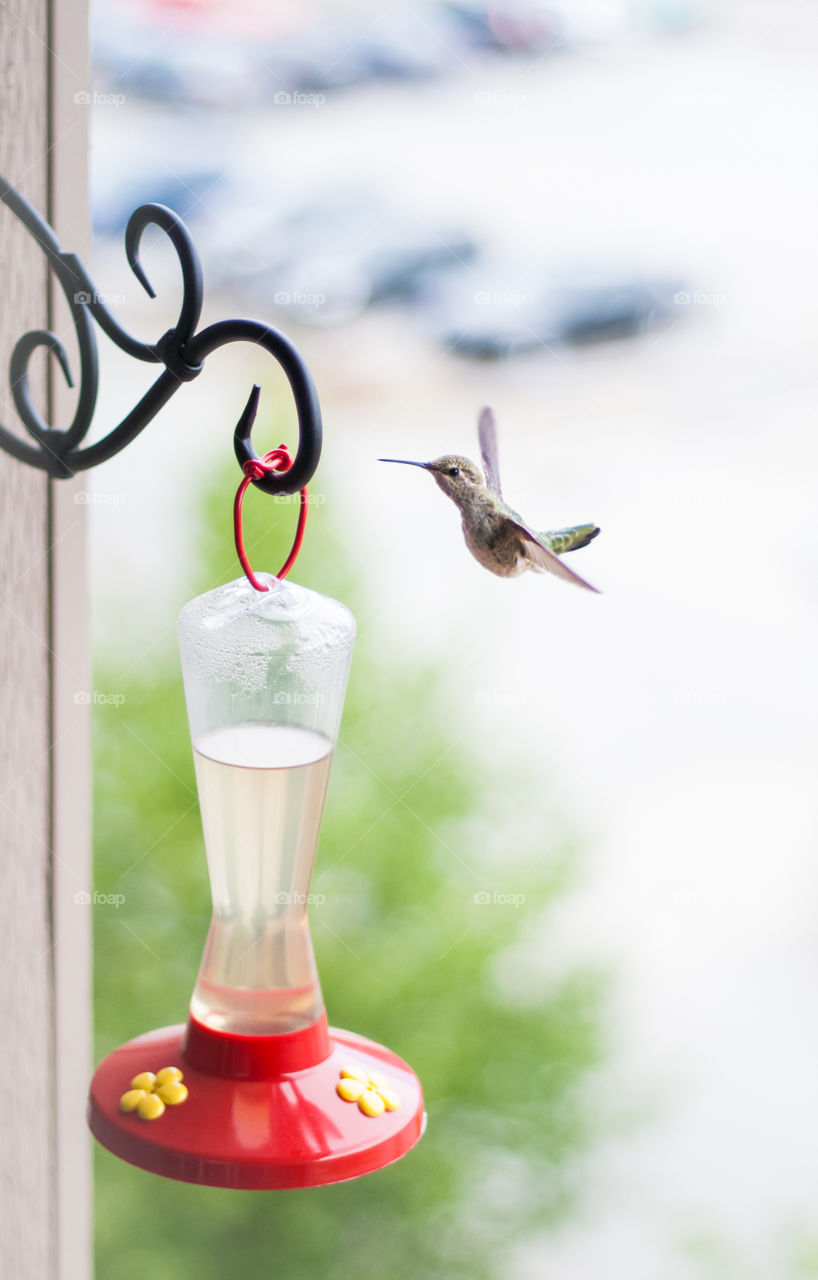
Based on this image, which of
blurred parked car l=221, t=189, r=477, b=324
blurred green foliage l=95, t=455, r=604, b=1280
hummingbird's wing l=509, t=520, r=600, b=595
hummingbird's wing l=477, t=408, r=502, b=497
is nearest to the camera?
hummingbird's wing l=509, t=520, r=600, b=595

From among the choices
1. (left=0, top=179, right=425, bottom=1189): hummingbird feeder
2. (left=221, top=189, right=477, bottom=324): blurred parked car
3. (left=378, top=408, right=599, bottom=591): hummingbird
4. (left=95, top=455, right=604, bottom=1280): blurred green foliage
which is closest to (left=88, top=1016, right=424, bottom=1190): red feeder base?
(left=0, top=179, right=425, bottom=1189): hummingbird feeder

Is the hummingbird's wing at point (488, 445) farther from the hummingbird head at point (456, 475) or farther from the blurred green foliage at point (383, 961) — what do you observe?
the blurred green foliage at point (383, 961)

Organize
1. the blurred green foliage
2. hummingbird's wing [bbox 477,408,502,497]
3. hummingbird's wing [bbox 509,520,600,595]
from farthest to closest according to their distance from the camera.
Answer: the blurred green foliage → hummingbird's wing [bbox 477,408,502,497] → hummingbird's wing [bbox 509,520,600,595]

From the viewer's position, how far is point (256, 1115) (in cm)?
48

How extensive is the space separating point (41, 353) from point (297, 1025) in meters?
0.50

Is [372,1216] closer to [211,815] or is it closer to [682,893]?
[682,893]

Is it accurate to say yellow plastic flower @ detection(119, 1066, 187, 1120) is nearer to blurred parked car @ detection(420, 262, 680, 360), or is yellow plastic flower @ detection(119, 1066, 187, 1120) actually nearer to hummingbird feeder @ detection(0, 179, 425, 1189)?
hummingbird feeder @ detection(0, 179, 425, 1189)

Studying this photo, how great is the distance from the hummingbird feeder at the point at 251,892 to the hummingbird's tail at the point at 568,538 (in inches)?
5.0

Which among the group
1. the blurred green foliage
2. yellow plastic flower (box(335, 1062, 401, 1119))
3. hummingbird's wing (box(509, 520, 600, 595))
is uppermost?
hummingbird's wing (box(509, 520, 600, 595))

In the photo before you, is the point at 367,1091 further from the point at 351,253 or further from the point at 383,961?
the point at 351,253

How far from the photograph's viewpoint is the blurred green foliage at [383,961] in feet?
5.06

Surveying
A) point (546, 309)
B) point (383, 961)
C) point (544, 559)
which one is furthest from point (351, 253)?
point (544, 559)

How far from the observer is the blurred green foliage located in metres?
1.54

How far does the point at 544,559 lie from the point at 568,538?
119mm
